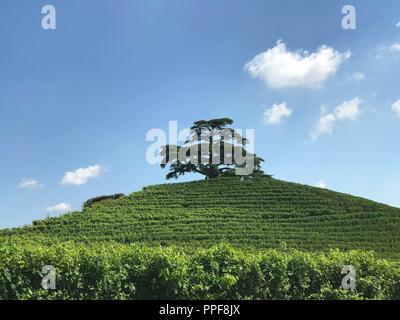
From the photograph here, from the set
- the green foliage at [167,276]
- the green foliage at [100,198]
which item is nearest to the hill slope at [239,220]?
the green foliage at [100,198]

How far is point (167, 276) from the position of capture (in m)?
8.64

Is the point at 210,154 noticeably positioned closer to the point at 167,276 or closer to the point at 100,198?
the point at 100,198

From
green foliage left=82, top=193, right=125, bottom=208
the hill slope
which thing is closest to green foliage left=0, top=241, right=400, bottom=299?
the hill slope

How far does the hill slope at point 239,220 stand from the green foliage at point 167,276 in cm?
1264

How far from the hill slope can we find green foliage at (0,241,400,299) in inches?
498

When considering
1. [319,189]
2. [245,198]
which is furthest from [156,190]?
[319,189]

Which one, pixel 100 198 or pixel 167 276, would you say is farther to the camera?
pixel 100 198

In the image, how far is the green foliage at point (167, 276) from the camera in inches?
335

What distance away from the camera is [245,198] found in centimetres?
3341

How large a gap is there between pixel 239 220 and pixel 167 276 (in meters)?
20.2

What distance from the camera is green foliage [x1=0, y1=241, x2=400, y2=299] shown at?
27.9 ft

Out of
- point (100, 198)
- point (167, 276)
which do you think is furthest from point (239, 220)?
point (167, 276)

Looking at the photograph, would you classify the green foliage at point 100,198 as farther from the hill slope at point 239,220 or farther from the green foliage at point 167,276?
the green foliage at point 167,276

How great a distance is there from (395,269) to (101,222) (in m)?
20.8
